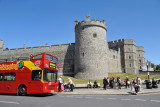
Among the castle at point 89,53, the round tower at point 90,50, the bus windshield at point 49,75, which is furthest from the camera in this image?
the castle at point 89,53

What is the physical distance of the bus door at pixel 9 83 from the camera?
12.0 meters

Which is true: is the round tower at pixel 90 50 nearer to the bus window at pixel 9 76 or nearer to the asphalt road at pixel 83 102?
the bus window at pixel 9 76

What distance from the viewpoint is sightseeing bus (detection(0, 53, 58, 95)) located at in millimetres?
11062

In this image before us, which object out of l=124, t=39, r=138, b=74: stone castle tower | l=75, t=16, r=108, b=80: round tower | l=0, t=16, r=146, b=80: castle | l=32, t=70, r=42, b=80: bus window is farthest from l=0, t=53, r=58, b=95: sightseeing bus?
l=124, t=39, r=138, b=74: stone castle tower

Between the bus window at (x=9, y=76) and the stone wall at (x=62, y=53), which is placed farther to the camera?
the stone wall at (x=62, y=53)

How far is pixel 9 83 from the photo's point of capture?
482 inches

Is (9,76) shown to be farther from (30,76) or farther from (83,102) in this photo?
(83,102)

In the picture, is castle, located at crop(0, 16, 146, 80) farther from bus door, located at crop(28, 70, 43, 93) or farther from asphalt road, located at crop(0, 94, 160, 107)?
asphalt road, located at crop(0, 94, 160, 107)

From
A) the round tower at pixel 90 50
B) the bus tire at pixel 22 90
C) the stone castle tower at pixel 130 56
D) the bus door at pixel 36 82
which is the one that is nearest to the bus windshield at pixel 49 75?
the bus door at pixel 36 82

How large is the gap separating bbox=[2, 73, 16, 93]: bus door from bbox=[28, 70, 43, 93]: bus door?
1731 millimetres

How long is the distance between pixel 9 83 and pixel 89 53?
1949 centimetres

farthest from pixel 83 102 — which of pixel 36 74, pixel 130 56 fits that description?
pixel 130 56

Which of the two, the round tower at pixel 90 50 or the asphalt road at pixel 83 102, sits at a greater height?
the round tower at pixel 90 50

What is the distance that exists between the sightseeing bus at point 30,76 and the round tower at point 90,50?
17281 millimetres
